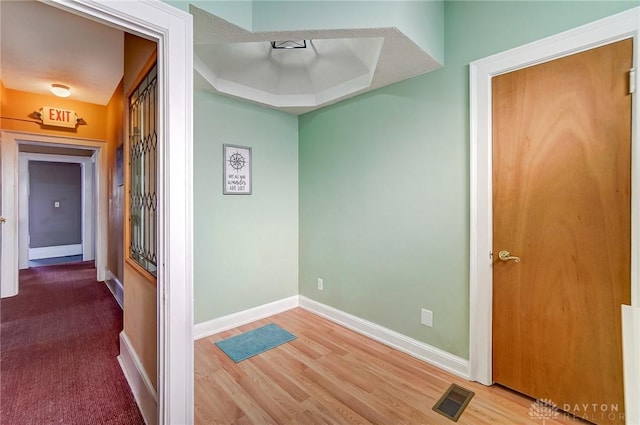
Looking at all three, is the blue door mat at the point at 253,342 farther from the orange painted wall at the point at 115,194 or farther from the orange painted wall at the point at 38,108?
the orange painted wall at the point at 38,108

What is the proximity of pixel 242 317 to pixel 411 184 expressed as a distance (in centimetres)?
210

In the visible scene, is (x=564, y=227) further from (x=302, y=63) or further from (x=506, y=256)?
(x=302, y=63)

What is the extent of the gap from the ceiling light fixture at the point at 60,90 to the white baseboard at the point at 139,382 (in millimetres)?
3098

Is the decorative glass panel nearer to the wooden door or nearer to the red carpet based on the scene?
the red carpet

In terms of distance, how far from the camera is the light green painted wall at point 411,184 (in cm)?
191

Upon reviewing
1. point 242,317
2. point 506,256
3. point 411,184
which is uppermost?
point 411,184

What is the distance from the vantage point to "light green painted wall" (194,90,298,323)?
2660 millimetres

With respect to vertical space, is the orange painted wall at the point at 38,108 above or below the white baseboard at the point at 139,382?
above

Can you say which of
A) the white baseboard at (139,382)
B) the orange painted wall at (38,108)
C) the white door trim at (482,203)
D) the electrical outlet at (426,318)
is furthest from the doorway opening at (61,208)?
the white door trim at (482,203)

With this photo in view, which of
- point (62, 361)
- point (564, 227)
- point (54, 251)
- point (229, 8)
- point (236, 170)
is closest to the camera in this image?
point (229, 8)

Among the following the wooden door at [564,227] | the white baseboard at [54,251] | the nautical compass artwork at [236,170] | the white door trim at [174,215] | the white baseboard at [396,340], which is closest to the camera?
the white door trim at [174,215]

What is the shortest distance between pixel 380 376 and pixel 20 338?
3225mm

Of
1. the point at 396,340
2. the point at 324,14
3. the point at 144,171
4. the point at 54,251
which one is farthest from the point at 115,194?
the point at 54,251

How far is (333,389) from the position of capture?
1.91m
